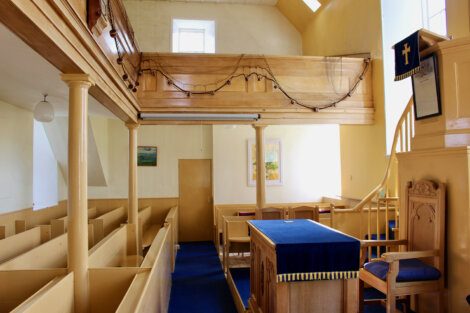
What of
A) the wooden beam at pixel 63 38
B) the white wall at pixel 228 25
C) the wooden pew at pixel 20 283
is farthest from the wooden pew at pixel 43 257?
the white wall at pixel 228 25

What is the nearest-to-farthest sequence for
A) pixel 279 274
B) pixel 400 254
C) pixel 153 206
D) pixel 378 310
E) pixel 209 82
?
1. pixel 279 274
2. pixel 400 254
3. pixel 378 310
4. pixel 209 82
5. pixel 153 206

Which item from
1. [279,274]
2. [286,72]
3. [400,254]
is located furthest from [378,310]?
[286,72]

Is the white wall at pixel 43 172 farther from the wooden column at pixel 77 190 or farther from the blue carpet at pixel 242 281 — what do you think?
the wooden column at pixel 77 190

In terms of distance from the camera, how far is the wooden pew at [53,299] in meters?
1.83

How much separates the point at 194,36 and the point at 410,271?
6.90 m

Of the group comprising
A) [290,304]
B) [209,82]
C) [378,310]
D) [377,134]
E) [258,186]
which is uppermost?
[209,82]

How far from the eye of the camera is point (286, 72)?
525 centimetres

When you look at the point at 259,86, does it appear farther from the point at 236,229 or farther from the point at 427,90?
the point at 427,90

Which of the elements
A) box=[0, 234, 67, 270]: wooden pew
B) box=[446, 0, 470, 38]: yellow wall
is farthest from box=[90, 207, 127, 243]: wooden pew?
box=[446, 0, 470, 38]: yellow wall

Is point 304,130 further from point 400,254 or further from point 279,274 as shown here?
point 279,274

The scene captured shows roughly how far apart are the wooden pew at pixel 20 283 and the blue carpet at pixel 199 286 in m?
1.80

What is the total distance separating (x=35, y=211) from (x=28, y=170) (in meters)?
0.67

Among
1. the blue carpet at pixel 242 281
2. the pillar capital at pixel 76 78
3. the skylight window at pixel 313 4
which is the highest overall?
the skylight window at pixel 313 4

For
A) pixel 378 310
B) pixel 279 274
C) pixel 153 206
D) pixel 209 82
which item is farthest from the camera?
pixel 153 206
